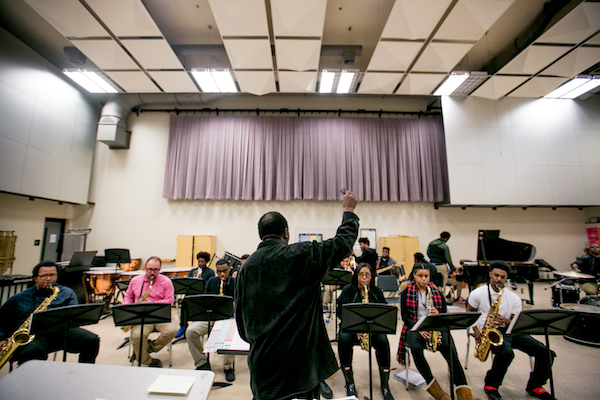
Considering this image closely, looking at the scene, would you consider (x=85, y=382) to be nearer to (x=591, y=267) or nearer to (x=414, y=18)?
(x=414, y=18)

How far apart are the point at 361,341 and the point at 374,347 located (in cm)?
20

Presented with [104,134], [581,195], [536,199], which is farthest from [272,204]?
[581,195]

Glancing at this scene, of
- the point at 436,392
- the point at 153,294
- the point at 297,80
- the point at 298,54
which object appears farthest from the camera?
the point at 297,80

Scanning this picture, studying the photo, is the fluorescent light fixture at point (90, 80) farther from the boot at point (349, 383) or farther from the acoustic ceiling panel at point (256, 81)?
the boot at point (349, 383)

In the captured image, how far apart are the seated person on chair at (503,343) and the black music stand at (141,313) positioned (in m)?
3.97

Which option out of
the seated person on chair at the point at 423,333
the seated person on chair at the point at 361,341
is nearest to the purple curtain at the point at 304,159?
the seated person on chair at the point at 361,341

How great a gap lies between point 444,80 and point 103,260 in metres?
11.3

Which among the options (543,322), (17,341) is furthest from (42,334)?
(543,322)

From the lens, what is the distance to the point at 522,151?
877 centimetres

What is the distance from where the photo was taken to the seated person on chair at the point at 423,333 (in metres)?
2.82

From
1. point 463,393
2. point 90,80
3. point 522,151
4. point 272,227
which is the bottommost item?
point 463,393

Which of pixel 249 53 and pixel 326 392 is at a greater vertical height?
pixel 249 53

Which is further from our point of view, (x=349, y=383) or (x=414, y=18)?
(x=414, y=18)

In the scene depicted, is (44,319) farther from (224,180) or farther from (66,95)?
(66,95)
